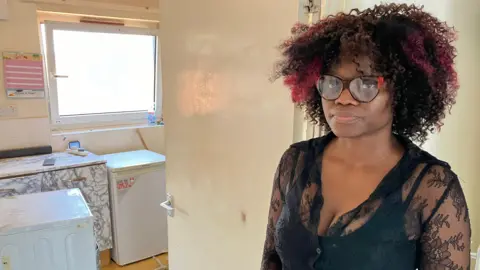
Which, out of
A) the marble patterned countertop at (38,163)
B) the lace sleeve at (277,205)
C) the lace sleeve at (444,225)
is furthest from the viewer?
the marble patterned countertop at (38,163)

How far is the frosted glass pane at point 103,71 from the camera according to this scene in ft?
10.2

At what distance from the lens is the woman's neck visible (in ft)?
2.67

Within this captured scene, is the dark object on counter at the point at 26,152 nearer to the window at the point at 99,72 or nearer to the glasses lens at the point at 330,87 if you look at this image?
the window at the point at 99,72

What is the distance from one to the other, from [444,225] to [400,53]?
338mm

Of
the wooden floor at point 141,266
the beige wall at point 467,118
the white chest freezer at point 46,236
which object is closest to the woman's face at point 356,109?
the beige wall at point 467,118

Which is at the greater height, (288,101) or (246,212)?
(288,101)

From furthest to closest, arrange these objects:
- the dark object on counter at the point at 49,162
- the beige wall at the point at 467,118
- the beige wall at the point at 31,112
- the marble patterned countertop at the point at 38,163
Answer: the beige wall at the point at 31,112
the dark object on counter at the point at 49,162
the marble patterned countertop at the point at 38,163
the beige wall at the point at 467,118

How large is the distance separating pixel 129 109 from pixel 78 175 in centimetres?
99

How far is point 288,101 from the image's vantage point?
3.87 feet

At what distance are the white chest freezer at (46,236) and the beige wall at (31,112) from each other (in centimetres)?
96

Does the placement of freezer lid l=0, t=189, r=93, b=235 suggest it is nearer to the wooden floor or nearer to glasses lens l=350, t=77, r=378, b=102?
the wooden floor

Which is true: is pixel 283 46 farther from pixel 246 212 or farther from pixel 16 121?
pixel 16 121

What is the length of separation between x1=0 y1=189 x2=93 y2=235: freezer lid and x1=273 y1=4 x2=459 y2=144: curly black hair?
1423 mm

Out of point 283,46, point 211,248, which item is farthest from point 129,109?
point 283,46
